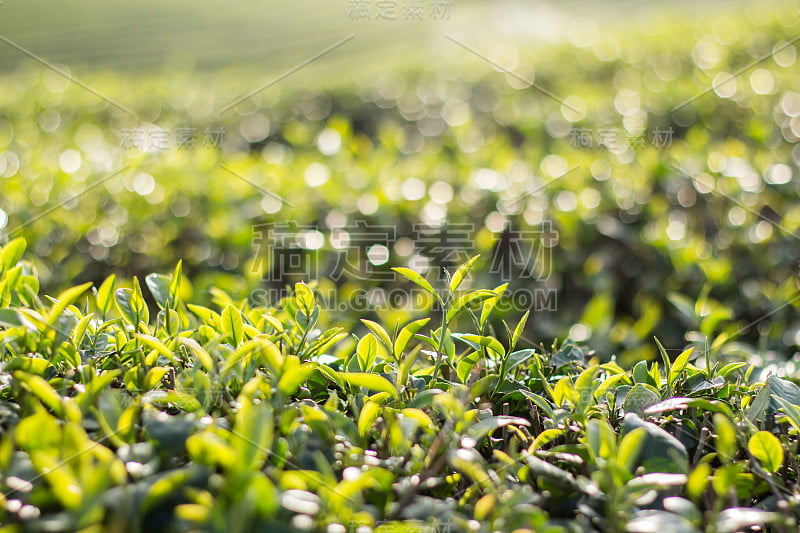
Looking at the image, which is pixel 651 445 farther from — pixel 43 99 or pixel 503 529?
pixel 43 99

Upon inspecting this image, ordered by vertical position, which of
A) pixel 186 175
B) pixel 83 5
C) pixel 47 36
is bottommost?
pixel 186 175

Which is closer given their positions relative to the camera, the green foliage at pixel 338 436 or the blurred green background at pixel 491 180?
the green foliage at pixel 338 436

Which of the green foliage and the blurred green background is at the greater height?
the blurred green background

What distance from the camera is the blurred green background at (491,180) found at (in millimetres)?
2666

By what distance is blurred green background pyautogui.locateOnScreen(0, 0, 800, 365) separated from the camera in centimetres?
267

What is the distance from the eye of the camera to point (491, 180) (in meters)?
3.07

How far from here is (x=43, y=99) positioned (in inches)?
224

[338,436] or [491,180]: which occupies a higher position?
[491,180]

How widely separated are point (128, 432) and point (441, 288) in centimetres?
169

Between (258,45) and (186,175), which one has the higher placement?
(258,45)

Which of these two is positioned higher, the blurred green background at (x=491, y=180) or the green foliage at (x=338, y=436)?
the blurred green background at (x=491, y=180)

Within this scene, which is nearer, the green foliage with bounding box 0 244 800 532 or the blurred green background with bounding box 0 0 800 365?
the green foliage with bounding box 0 244 800 532

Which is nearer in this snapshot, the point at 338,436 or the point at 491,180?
the point at 338,436

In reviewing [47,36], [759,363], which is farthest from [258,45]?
[759,363]
